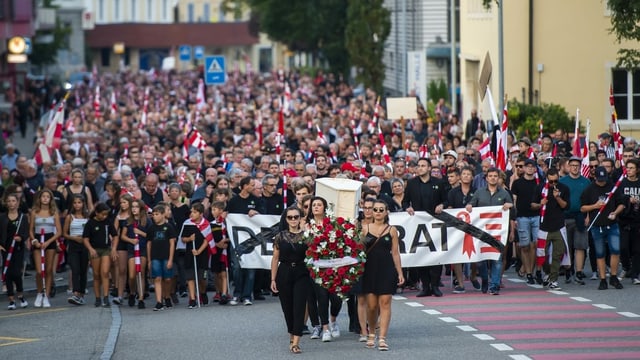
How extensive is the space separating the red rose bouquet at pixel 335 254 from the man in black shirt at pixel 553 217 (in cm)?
556

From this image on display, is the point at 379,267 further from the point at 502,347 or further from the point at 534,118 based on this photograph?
the point at 534,118

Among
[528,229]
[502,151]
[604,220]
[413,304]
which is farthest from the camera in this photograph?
[502,151]

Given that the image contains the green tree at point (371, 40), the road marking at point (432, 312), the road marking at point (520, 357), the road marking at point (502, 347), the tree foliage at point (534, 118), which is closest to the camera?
the road marking at point (520, 357)

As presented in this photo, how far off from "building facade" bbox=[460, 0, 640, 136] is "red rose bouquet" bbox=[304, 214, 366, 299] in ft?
72.7

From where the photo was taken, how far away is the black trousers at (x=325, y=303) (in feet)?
58.9

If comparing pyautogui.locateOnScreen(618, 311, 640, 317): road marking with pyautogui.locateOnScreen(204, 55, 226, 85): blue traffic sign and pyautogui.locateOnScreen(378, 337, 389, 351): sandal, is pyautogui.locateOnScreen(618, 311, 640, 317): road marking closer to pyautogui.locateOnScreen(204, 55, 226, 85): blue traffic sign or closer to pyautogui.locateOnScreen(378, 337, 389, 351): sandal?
pyautogui.locateOnScreen(378, 337, 389, 351): sandal

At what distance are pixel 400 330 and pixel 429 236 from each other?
11.8ft

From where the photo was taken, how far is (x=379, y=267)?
17.7 metres

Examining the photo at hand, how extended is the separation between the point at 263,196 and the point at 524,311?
4471 mm

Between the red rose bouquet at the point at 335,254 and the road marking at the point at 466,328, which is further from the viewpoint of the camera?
the road marking at the point at 466,328

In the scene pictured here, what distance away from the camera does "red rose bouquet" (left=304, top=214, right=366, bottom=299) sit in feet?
57.1

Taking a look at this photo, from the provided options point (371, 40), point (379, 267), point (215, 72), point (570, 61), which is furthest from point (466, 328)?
point (371, 40)

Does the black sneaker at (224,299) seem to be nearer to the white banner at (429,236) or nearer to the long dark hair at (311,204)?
the white banner at (429,236)

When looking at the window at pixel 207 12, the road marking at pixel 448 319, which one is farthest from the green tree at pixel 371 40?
the window at pixel 207 12
